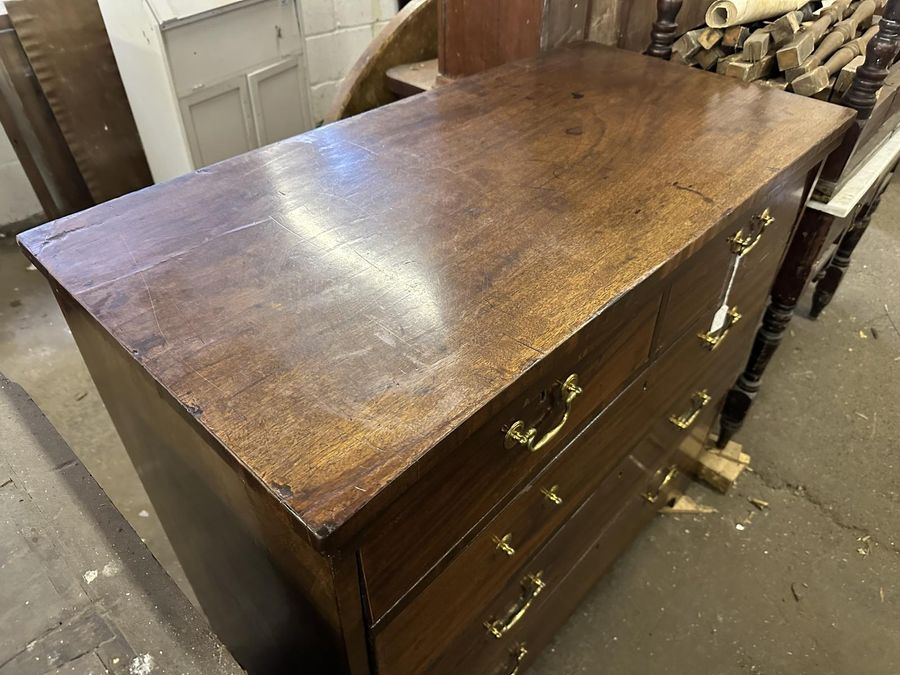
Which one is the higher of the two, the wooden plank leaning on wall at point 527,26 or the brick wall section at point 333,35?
the wooden plank leaning on wall at point 527,26

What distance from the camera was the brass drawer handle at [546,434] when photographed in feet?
2.10

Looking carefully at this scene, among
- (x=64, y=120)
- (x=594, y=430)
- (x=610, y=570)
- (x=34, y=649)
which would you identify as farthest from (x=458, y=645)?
(x=64, y=120)

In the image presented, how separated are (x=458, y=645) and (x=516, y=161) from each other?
25.1 inches

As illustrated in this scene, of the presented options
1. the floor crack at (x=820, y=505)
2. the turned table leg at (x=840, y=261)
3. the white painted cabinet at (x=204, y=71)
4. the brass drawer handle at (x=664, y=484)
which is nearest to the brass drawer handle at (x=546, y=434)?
the brass drawer handle at (x=664, y=484)

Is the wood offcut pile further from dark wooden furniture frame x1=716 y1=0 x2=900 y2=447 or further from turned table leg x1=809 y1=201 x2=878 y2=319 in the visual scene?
turned table leg x1=809 y1=201 x2=878 y2=319

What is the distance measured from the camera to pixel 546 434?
0.71 m

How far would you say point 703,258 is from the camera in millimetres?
879

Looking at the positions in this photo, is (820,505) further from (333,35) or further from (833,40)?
(333,35)

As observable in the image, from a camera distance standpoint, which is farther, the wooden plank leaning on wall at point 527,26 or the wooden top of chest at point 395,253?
the wooden plank leaning on wall at point 527,26

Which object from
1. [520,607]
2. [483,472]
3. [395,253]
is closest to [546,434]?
[483,472]

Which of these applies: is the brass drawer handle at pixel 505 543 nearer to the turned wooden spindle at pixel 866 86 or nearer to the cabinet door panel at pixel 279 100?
the turned wooden spindle at pixel 866 86

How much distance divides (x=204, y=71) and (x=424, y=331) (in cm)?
176

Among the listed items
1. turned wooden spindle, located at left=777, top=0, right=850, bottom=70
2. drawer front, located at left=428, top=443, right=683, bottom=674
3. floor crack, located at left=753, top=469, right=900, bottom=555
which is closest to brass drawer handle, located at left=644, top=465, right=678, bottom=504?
drawer front, located at left=428, top=443, right=683, bottom=674

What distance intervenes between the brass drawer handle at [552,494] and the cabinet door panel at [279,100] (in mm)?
1878
